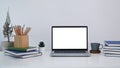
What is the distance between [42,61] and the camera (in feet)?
4.60

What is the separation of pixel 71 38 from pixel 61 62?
0.36 metres

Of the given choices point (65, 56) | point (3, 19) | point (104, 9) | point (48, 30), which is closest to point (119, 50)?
point (65, 56)

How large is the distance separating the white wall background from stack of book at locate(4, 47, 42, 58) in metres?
0.41

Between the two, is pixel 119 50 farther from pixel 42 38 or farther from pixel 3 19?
pixel 3 19

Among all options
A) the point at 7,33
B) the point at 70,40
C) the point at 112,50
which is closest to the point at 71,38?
the point at 70,40

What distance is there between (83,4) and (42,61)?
0.82 meters

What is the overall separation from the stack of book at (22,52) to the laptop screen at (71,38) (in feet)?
0.63

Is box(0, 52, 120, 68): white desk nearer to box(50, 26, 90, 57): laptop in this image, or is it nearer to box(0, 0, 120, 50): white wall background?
Answer: box(50, 26, 90, 57): laptop

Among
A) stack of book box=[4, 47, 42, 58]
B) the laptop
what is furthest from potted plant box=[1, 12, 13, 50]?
the laptop

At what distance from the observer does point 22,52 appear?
1503mm

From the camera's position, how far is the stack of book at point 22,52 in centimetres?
149

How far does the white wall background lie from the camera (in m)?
1.95

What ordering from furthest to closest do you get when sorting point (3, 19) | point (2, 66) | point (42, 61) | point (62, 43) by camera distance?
point (3, 19)
point (62, 43)
point (42, 61)
point (2, 66)

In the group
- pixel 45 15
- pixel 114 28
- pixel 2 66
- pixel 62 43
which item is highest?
pixel 45 15
